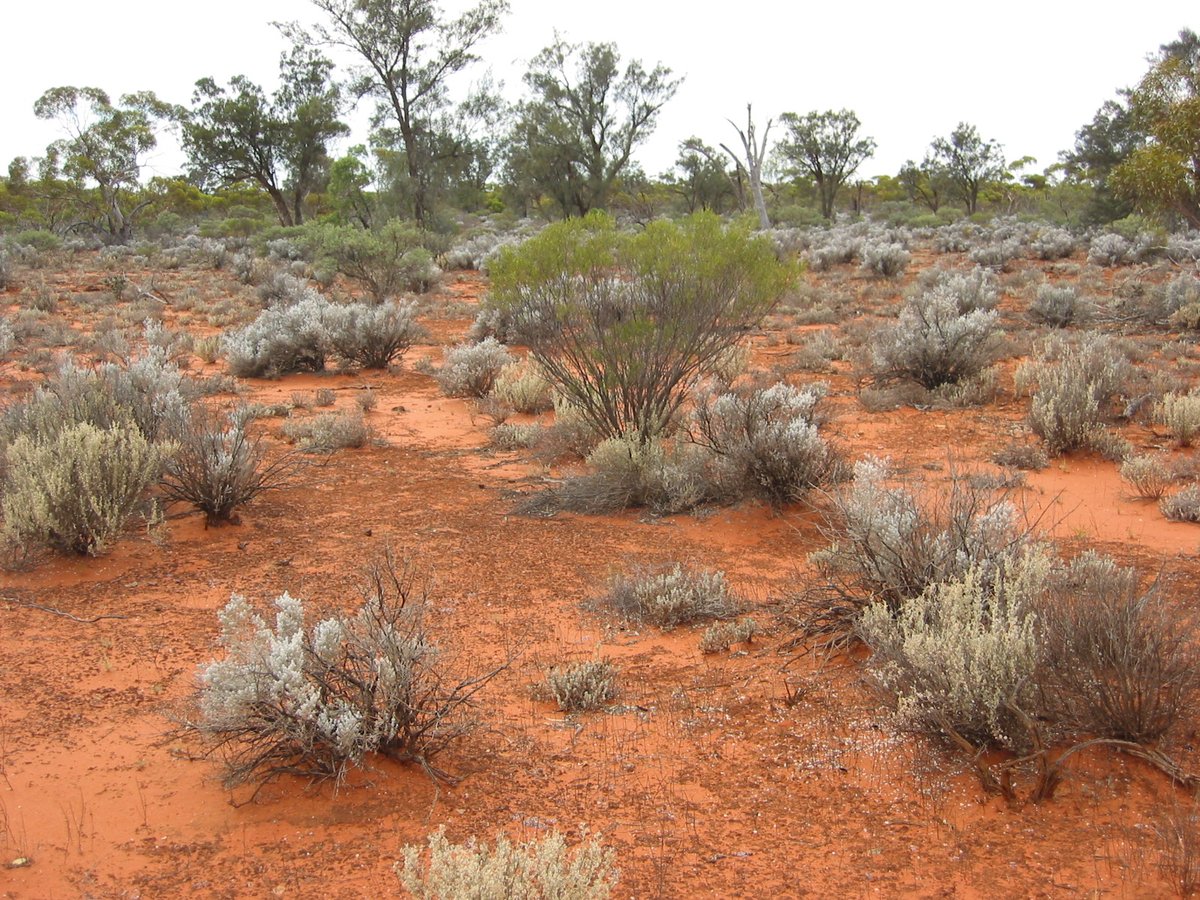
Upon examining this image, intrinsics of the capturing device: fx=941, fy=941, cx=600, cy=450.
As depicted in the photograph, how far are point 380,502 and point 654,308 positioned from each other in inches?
112

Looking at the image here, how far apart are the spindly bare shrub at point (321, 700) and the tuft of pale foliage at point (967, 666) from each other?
179 cm

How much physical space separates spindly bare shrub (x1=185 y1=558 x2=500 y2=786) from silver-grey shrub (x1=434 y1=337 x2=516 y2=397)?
25.8ft

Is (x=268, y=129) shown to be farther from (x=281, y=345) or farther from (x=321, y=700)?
(x=321, y=700)

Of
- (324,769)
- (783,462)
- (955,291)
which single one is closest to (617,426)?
(783,462)

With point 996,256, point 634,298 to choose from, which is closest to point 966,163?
point 996,256

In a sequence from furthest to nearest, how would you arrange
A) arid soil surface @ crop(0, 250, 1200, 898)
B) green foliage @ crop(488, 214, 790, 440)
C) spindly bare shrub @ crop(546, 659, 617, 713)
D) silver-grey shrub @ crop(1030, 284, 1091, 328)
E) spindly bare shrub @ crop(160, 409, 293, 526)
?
silver-grey shrub @ crop(1030, 284, 1091, 328), green foliage @ crop(488, 214, 790, 440), spindly bare shrub @ crop(160, 409, 293, 526), spindly bare shrub @ crop(546, 659, 617, 713), arid soil surface @ crop(0, 250, 1200, 898)

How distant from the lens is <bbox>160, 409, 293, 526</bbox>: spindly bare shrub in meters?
6.73

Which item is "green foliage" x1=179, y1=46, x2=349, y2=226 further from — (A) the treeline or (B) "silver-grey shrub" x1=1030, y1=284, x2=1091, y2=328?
(B) "silver-grey shrub" x1=1030, y1=284, x2=1091, y2=328

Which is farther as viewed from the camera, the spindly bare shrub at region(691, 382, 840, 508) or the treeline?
the treeline

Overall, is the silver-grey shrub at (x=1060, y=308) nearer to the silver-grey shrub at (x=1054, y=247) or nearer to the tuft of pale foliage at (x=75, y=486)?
the silver-grey shrub at (x=1054, y=247)

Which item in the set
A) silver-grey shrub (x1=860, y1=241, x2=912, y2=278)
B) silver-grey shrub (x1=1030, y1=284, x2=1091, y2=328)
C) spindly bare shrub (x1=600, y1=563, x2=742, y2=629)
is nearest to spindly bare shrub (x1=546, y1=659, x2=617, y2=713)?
spindly bare shrub (x1=600, y1=563, x2=742, y2=629)

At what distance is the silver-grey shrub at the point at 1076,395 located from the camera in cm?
830

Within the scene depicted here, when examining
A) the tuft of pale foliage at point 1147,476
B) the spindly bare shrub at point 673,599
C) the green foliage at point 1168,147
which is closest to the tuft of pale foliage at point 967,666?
the spindly bare shrub at point 673,599

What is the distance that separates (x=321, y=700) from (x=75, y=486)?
3320 millimetres
